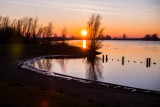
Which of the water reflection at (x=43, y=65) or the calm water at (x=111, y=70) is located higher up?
the water reflection at (x=43, y=65)

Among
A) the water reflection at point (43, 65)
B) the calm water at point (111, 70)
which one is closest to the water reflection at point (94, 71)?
the calm water at point (111, 70)

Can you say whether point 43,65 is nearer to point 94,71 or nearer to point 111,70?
point 94,71

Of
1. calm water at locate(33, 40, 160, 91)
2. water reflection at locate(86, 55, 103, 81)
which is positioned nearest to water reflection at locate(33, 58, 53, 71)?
calm water at locate(33, 40, 160, 91)

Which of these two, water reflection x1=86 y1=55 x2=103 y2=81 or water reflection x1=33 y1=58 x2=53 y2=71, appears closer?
water reflection x1=86 y1=55 x2=103 y2=81

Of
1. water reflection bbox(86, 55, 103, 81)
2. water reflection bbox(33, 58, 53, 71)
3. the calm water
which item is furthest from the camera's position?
water reflection bbox(33, 58, 53, 71)

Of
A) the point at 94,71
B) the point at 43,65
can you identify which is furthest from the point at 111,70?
A: the point at 43,65

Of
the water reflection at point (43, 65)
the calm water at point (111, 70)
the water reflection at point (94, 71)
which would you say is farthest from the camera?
the water reflection at point (43, 65)

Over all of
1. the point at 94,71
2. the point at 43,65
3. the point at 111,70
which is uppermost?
the point at 43,65

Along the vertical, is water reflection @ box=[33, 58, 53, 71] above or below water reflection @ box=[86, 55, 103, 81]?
above

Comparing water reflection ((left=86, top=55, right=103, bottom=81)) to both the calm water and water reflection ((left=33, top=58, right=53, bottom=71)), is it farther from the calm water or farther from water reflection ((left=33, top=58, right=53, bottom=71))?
water reflection ((left=33, top=58, right=53, bottom=71))

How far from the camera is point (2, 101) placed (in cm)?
740

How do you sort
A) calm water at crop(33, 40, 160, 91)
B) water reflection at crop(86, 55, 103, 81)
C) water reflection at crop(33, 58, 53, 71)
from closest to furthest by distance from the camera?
calm water at crop(33, 40, 160, 91), water reflection at crop(86, 55, 103, 81), water reflection at crop(33, 58, 53, 71)

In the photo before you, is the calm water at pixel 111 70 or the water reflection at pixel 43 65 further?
the water reflection at pixel 43 65

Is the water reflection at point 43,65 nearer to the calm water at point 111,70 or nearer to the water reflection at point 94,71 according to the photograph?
the calm water at point 111,70
